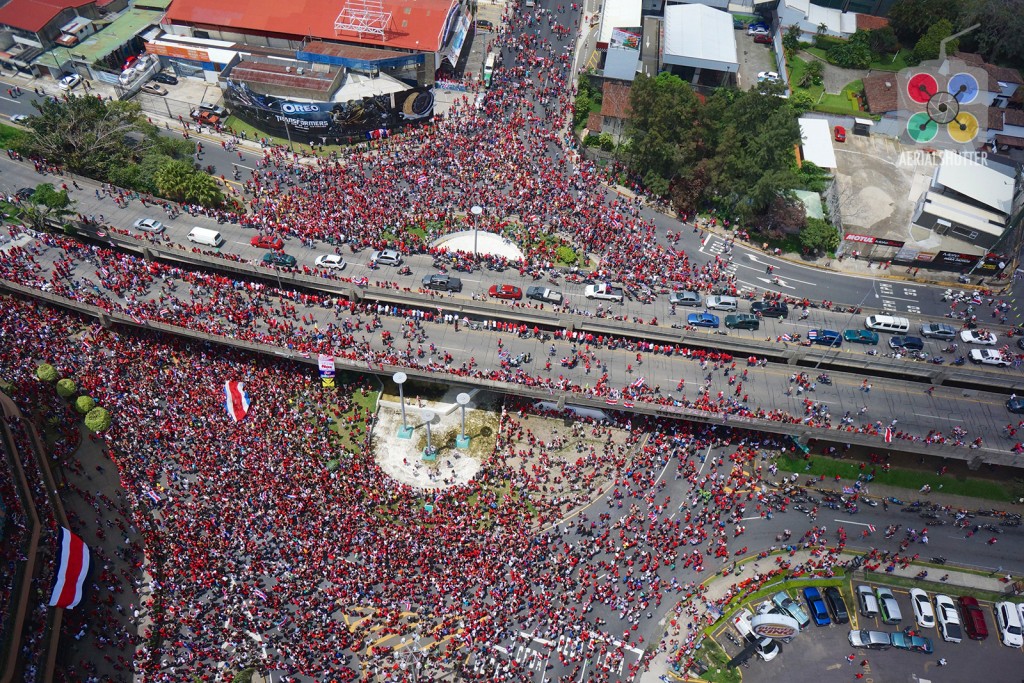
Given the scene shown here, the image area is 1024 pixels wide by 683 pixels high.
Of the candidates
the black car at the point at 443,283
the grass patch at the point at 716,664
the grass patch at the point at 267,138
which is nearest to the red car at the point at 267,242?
the black car at the point at 443,283

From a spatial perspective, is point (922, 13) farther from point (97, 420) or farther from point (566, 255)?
point (97, 420)

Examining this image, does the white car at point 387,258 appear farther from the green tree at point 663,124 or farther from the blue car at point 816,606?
Answer: the blue car at point 816,606

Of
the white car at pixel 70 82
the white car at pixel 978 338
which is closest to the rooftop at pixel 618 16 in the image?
the white car at pixel 978 338

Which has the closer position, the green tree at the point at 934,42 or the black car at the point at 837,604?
the black car at the point at 837,604

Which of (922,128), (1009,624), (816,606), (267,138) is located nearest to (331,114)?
(267,138)

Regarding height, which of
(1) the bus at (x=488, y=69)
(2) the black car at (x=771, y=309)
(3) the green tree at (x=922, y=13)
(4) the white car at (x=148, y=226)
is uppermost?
(3) the green tree at (x=922, y=13)

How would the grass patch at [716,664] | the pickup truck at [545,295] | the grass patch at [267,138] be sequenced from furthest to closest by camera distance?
the grass patch at [267,138] < the pickup truck at [545,295] < the grass patch at [716,664]

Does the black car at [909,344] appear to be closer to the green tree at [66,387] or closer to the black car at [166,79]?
the green tree at [66,387]

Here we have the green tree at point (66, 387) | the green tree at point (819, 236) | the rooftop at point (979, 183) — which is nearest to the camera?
the green tree at point (66, 387)

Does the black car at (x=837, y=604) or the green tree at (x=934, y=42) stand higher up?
the green tree at (x=934, y=42)
